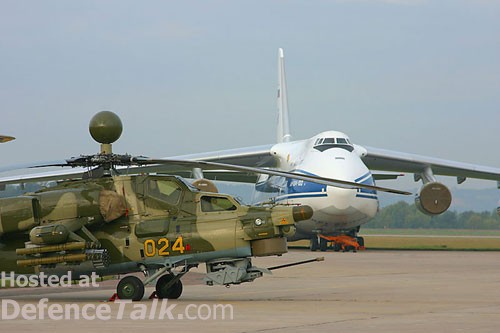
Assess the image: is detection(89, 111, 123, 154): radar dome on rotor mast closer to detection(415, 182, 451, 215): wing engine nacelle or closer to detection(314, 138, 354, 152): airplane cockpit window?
detection(314, 138, 354, 152): airplane cockpit window

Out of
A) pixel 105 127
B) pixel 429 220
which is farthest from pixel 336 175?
pixel 429 220

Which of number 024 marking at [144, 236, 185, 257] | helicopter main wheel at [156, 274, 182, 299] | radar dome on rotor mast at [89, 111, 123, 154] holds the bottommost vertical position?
helicopter main wheel at [156, 274, 182, 299]

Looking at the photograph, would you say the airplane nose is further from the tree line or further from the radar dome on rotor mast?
the tree line

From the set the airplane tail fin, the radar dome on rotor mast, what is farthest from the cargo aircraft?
the radar dome on rotor mast

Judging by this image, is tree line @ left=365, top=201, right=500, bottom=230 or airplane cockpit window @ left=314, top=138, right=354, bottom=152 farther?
tree line @ left=365, top=201, right=500, bottom=230

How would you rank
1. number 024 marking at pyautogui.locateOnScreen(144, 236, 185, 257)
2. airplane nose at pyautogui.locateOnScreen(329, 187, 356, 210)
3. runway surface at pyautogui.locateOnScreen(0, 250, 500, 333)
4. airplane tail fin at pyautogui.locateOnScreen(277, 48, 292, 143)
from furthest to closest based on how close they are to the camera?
1. airplane tail fin at pyautogui.locateOnScreen(277, 48, 292, 143)
2. airplane nose at pyautogui.locateOnScreen(329, 187, 356, 210)
3. number 024 marking at pyautogui.locateOnScreen(144, 236, 185, 257)
4. runway surface at pyautogui.locateOnScreen(0, 250, 500, 333)

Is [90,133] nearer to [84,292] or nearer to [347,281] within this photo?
[84,292]

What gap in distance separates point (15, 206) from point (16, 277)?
119 cm

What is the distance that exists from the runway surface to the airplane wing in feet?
40.9

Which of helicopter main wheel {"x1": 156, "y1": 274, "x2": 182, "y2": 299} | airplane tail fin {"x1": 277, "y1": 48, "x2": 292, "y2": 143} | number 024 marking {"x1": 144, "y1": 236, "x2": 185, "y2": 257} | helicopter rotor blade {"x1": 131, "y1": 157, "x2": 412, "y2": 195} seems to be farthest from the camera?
airplane tail fin {"x1": 277, "y1": 48, "x2": 292, "y2": 143}

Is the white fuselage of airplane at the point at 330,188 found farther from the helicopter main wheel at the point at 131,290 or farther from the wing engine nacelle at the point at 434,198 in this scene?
the helicopter main wheel at the point at 131,290

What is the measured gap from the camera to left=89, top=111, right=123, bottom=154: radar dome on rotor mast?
1559cm

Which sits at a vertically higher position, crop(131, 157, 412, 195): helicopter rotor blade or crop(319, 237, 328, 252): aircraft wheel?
crop(131, 157, 412, 195): helicopter rotor blade

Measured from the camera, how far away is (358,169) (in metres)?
34.1
